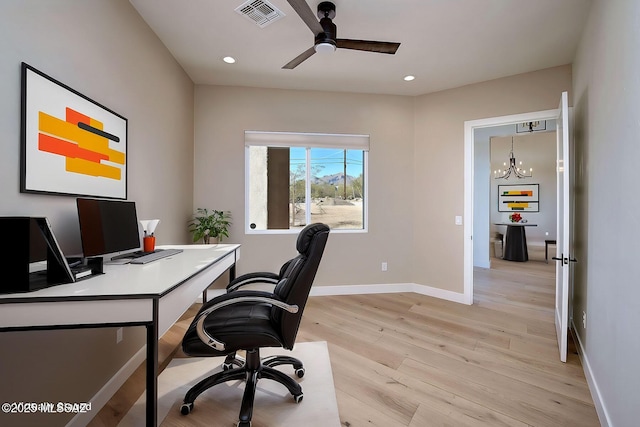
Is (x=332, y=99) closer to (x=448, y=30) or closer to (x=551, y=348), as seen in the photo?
(x=448, y=30)

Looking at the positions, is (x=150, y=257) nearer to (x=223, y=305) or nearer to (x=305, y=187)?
(x=223, y=305)

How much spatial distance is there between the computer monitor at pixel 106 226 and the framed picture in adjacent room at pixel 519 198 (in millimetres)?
9126

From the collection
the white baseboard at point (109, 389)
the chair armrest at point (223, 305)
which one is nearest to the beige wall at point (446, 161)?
the chair armrest at point (223, 305)

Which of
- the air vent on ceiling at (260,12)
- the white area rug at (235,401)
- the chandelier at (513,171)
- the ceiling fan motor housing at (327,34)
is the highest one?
the air vent on ceiling at (260,12)

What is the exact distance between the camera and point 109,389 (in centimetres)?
190

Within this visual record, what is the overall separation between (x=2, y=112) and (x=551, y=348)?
153 inches

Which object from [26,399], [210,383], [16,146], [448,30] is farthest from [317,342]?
[448,30]

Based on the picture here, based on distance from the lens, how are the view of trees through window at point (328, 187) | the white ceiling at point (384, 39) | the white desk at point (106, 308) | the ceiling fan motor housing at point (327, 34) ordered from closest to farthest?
the white desk at point (106, 308), the ceiling fan motor housing at point (327, 34), the white ceiling at point (384, 39), the view of trees through window at point (328, 187)

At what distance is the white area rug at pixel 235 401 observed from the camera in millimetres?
1691

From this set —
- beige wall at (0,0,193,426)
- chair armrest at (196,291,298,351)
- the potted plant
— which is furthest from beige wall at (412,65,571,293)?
beige wall at (0,0,193,426)

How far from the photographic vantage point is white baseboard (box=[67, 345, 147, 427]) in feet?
5.35

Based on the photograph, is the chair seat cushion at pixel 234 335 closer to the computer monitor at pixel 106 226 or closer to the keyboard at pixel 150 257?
the keyboard at pixel 150 257

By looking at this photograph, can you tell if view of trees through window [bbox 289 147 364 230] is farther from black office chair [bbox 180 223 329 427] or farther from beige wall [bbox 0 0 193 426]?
black office chair [bbox 180 223 329 427]

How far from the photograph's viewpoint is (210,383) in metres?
1.81
